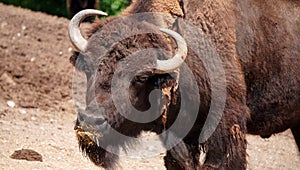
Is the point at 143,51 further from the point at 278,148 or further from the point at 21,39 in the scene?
the point at 21,39

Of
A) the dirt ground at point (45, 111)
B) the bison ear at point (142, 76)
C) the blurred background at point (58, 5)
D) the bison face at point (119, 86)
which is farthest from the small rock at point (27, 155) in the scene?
the blurred background at point (58, 5)

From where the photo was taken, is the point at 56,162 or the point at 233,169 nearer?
the point at 233,169

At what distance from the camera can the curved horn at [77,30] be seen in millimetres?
5438

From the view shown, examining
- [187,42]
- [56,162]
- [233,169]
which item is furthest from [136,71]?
[56,162]

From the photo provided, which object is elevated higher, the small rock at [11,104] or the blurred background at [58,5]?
the small rock at [11,104]

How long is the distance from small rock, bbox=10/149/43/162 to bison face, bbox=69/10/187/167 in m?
2.06

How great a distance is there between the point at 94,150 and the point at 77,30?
3.32 feet

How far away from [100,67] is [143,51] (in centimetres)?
37

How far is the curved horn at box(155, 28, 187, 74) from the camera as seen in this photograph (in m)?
5.17

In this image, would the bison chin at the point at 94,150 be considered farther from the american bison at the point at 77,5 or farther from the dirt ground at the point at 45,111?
the american bison at the point at 77,5

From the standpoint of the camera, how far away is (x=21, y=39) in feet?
38.5

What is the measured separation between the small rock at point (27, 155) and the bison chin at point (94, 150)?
1954 millimetres

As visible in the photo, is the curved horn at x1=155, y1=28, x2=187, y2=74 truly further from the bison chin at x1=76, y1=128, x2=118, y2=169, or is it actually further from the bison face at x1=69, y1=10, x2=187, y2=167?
the bison chin at x1=76, y1=128, x2=118, y2=169

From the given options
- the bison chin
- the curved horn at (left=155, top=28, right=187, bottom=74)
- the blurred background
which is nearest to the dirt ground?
the bison chin
